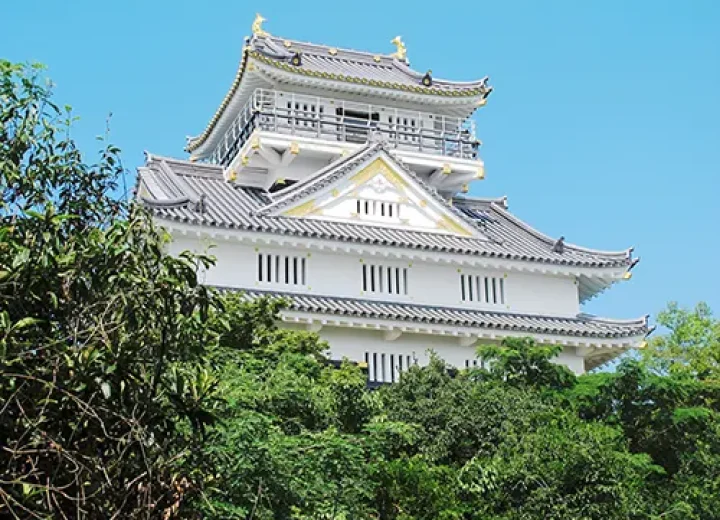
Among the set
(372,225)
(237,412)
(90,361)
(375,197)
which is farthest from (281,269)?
(90,361)

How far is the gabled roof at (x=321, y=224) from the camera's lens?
91.7 feet

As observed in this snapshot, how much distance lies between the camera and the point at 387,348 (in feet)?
92.4

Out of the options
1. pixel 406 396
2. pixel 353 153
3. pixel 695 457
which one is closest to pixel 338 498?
pixel 406 396

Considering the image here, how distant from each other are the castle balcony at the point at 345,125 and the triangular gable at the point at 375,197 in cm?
174

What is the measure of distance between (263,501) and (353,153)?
17544mm

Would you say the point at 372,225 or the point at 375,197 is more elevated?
the point at 375,197

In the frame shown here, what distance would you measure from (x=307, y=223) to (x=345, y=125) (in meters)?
4.57

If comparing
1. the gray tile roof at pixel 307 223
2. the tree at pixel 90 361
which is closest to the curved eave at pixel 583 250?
the gray tile roof at pixel 307 223

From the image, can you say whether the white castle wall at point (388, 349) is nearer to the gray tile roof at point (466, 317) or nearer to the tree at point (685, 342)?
the gray tile roof at point (466, 317)

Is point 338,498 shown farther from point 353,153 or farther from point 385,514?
point 353,153

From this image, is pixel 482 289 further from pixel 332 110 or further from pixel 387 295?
pixel 332 110

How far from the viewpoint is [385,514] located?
17172mm

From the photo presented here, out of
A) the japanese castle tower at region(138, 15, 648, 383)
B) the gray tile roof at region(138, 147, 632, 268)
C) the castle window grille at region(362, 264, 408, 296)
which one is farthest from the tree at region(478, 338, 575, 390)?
the gray tile roof at region(138, 147, 632, 268)

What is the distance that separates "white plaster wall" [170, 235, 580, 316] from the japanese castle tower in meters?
0.04
